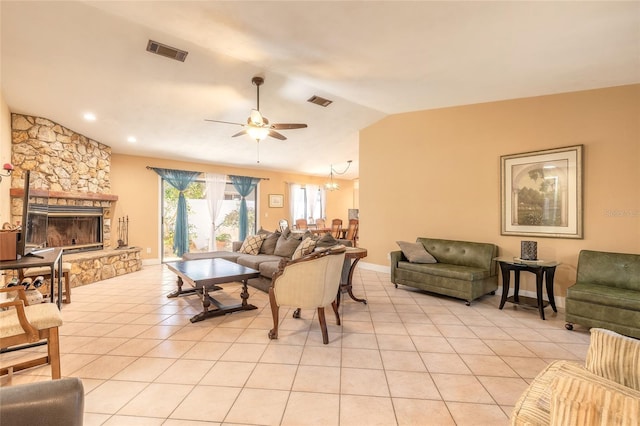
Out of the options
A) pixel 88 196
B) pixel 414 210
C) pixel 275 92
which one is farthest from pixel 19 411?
pixel 88 196

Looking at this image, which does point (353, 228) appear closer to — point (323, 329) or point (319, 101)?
point (319, 101)

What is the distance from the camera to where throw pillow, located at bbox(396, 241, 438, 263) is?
4207 mm

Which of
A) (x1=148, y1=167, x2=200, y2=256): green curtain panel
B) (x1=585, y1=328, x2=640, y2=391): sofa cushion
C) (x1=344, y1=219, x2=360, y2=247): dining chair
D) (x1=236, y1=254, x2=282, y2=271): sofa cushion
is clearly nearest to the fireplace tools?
(x1=148, y1=167, x2=200, y2=256): green curtain panel

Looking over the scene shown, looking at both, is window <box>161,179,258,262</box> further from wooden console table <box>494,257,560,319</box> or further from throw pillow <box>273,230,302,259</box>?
wooden console table <box>494,257,560,319</box>

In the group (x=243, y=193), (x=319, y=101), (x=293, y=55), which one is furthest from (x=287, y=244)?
(x=243, y=193)

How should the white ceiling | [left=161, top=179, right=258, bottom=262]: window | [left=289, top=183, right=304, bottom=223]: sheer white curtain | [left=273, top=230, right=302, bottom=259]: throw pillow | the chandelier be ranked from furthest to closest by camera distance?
the chandelier
[left=289, top=183, right=304, bottom=223]: sheer white curtain
[left=161, top=179, right=258, bottom=262]: window
[left=273, top=230, right=302, bottom=259]: throw pillow
the white ceiling

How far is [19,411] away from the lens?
31.2 inches

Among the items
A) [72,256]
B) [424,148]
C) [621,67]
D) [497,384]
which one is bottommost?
[497,384]

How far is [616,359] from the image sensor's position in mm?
1145

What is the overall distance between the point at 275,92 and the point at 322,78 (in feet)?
2.74

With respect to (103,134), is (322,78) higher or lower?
higher

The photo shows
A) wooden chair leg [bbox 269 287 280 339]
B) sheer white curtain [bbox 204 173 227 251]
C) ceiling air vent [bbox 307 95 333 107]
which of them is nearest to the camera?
wooden chair leg [bbox 269 287 280 339]

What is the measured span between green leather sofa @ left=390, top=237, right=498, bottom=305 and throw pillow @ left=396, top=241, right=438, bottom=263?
80mm

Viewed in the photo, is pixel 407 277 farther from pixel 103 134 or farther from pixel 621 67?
pixel 103 134
